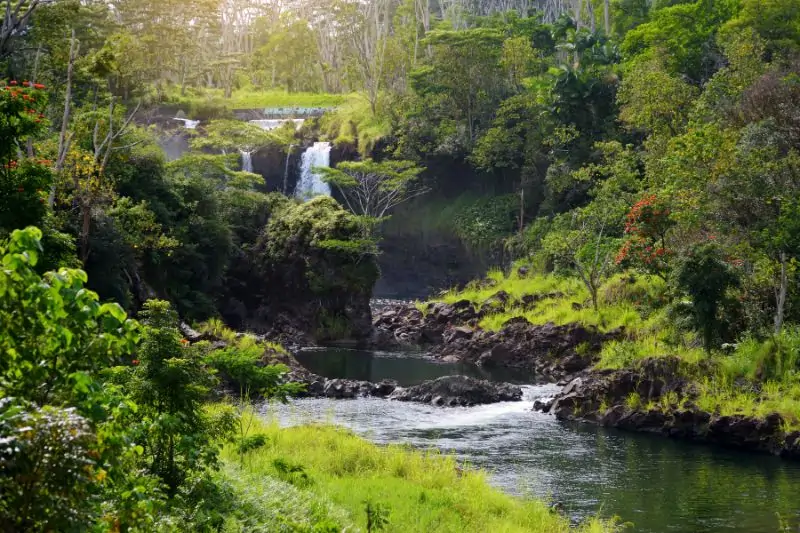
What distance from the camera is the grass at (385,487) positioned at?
12.8 metres

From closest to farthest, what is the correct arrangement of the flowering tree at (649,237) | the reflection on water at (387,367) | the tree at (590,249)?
the flowering tree at (649,237)
the reflection on water at (387,367)
the tree at (590,249)

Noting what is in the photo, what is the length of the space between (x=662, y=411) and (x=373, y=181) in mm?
33727

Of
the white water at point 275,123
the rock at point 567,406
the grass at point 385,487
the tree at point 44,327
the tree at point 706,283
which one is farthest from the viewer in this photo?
the white water at point 275,123

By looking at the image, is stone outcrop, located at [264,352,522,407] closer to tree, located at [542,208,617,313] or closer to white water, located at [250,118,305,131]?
tree, located at [542,208,617,313]

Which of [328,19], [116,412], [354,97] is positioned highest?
[328,19]

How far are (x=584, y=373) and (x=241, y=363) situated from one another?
20299mm

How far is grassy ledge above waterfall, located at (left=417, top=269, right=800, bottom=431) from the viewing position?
24.2m

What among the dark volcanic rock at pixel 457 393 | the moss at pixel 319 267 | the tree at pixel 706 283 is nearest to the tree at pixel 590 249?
the moss at pixel 319 267

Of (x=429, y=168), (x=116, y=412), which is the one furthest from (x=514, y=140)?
(x=116, y=412)

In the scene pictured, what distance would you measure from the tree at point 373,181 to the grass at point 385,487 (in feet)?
106

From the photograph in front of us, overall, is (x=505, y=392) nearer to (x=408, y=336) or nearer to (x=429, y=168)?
(x=408, y=336)

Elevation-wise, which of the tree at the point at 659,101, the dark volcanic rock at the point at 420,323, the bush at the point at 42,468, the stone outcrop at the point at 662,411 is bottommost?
the dark volcanic rock at the point at 420,323

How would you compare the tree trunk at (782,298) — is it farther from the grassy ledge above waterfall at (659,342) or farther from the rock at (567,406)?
the rock at (567,406)

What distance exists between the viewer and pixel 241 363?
15.1 m
